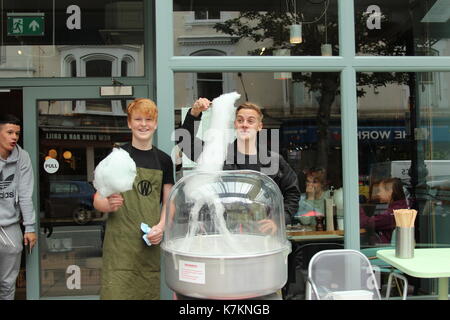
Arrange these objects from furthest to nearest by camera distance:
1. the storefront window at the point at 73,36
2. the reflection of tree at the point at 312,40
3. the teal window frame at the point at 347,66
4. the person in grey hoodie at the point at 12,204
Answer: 1. the storefront window at the point at 73,36
2. the reflection of tree at the point at 312,40
3. the person in grey hoodie at the point at 12,204
4. the teal window frame at the point at 347,66

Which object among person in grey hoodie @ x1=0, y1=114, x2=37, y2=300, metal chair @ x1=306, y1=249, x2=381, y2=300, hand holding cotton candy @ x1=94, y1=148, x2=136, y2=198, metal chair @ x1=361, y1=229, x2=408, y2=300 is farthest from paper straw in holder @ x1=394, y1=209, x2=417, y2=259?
person in grey hoodie @ x1=0, y1=114, x2=37, y2=300

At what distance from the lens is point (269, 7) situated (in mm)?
4242

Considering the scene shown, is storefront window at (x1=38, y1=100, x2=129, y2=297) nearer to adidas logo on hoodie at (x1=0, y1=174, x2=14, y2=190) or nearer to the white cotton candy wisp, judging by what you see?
adidas logo on hoodie at (x1=0, y1=174, x2=14, y2=190)

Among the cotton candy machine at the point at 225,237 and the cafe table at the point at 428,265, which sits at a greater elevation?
the cotton candy machine at the point at 225,237

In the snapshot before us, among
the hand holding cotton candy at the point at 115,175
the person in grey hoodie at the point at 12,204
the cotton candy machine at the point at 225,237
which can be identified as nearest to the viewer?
the cotton candy machine at the point at 225,237

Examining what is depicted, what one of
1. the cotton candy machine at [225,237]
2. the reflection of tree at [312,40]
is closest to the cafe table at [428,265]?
the cotton candy machine at [225,237]

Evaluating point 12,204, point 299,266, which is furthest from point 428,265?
point 12,204

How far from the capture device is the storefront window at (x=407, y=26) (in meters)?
4.29

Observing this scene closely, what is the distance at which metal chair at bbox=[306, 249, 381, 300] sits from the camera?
2.75 metres

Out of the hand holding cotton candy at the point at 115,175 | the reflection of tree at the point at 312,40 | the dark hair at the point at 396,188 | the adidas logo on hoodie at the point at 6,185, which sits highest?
the reflection of tree at the point at 312,40

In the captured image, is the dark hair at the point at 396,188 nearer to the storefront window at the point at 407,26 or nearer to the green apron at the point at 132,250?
the storefront window at the point at 407,26

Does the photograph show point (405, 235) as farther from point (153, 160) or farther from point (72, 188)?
point (72, 188)

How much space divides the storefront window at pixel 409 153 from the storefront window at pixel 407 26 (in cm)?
34

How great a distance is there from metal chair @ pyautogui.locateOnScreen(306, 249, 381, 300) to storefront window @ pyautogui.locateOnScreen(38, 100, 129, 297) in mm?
2164
